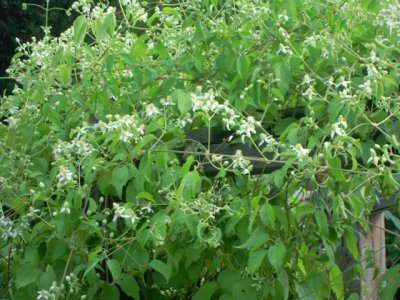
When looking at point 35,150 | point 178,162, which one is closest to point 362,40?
point 178,162

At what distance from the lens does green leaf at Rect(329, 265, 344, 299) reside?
2371 millimetres

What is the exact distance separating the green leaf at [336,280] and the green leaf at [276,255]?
1.00 feet

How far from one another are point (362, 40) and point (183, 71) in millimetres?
479

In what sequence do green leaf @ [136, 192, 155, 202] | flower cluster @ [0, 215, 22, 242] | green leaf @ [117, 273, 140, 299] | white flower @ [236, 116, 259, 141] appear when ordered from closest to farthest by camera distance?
white flower @ [236, 116, 259, 141] → green leaf @ [136, 192, 155, 202] → green leaf @ [117, 273, 140, 299] → flower cluster @ [0, 215, 22, 242]

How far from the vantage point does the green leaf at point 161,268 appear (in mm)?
2289

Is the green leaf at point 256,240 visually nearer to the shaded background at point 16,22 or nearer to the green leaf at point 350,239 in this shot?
the green leaf at point 350,239

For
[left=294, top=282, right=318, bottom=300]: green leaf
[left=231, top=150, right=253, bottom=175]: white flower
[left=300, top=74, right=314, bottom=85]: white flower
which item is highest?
[left=300, top=74, right=314, bottom=85]: white flower

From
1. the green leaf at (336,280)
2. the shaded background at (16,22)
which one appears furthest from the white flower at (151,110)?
the shaded background at (16,22)

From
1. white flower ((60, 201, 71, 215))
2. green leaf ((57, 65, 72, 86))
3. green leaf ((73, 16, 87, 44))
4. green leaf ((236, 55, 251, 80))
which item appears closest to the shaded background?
green leaf ((57, 65, 72, 86))

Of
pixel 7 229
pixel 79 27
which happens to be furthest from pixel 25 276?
pixel 79 27

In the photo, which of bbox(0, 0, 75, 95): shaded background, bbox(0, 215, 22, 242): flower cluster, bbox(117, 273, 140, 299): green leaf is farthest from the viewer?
bbox(0, 0, 75, 95): shaded background

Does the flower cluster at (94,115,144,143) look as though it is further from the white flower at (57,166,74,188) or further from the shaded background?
the shaded background

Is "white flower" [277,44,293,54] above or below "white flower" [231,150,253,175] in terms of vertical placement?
above

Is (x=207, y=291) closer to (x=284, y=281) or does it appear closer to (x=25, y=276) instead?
(x=284, y=281)
